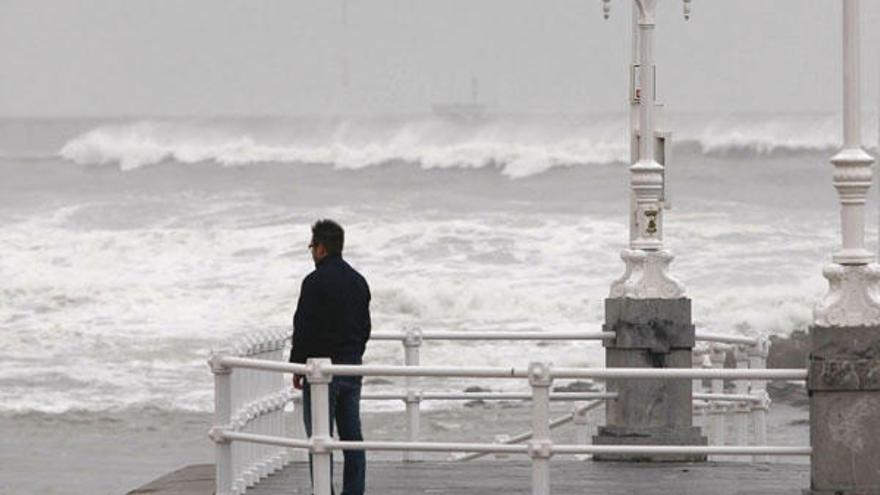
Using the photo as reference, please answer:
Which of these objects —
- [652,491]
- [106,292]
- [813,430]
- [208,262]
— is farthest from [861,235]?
[208,262]

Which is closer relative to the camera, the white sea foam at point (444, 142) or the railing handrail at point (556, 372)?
the railing handrail at point (556, 372)

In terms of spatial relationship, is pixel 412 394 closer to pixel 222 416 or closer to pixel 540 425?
pixel 222 416

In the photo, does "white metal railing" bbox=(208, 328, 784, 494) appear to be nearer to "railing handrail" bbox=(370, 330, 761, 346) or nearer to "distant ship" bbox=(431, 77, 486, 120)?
"railing handrail" bbox=(370, 330, 761, 346)

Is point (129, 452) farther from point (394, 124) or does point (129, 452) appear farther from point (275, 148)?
point (394, 124)

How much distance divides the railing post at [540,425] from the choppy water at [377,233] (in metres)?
18.9

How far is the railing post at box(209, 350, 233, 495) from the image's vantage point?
45.4ft

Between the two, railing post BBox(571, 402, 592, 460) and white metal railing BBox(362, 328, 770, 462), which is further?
railing post BBox(571, 402, 592, 460)

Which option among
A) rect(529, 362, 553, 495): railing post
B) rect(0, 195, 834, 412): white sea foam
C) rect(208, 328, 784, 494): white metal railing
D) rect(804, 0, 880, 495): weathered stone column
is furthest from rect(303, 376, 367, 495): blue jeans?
rect(0, 195, 834, 412): white sea foam

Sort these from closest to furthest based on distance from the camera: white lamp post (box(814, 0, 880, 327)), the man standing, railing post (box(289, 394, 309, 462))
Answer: white lamp post (box(814, 0, 880, 327)) → the man standing → railing post (box(289, 394, 309, 462))

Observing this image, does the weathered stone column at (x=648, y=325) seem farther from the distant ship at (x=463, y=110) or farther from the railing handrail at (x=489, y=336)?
the distant ship at (x=463, y=110)

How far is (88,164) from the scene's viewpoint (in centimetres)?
9075

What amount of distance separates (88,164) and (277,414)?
76.1 m

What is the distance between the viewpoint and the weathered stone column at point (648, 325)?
17047 millimetres

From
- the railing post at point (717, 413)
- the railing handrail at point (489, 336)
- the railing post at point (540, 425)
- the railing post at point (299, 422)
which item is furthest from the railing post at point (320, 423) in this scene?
Result: the railing post at point (717, 413)
